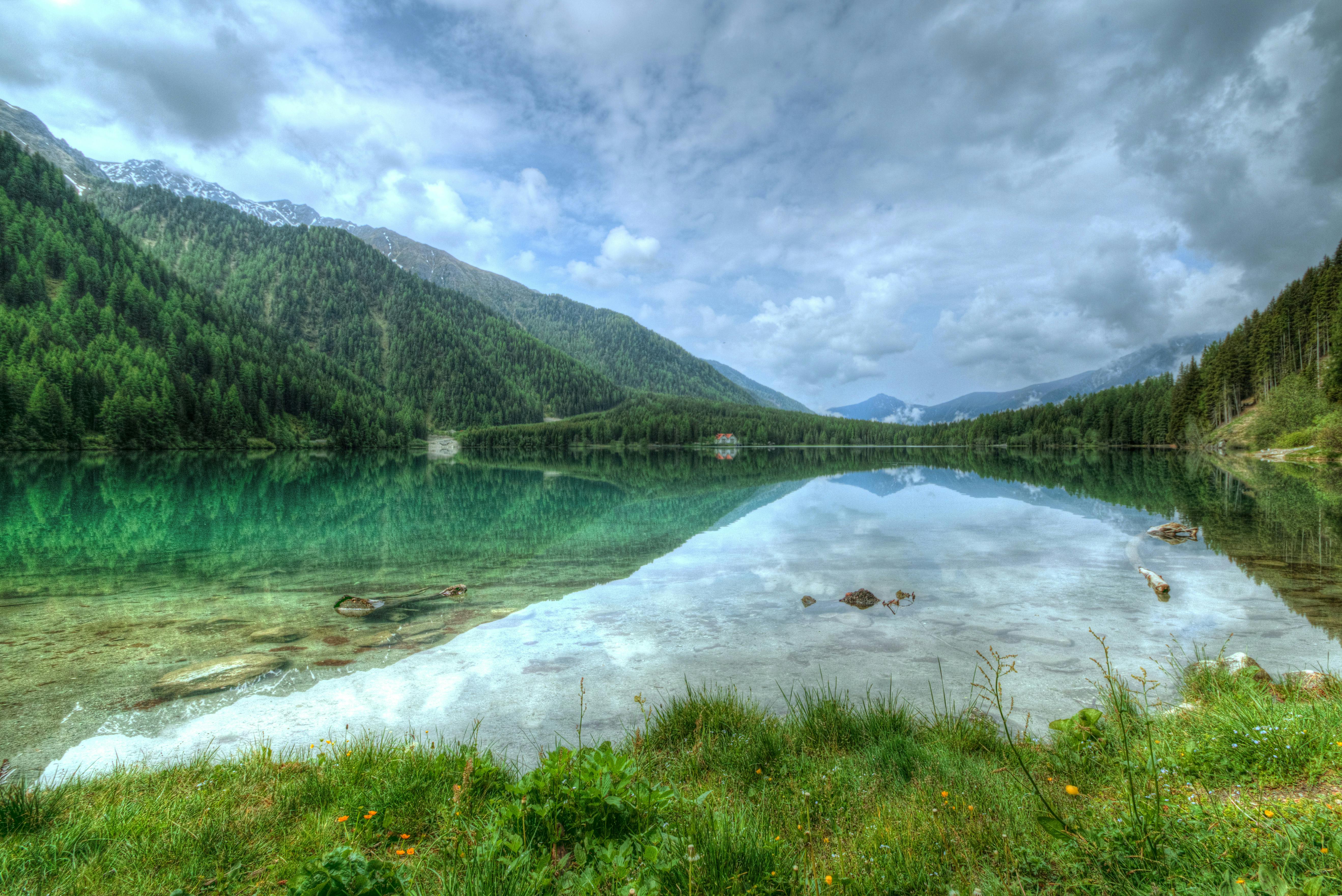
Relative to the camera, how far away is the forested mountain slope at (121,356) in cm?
9881

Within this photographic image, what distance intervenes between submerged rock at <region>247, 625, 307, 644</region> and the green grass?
20.0ft

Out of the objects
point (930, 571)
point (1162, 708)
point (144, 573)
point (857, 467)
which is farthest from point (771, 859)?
point (857, 467)

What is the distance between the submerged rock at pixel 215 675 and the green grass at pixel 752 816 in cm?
352

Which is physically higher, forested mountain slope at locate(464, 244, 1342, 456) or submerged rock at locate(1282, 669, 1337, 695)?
forested mountain slope at locate(464, 244, 1342, 456)

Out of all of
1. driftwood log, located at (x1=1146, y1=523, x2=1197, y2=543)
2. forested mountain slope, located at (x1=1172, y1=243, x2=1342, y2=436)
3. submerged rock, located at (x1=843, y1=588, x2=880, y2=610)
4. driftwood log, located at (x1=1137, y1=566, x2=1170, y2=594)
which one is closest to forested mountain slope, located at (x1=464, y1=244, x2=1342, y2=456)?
forested mountain slope, located at (x1=1172, y1=243, x2=1342, y2=436)

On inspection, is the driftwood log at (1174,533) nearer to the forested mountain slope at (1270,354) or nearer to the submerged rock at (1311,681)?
the submerged rock at (1311,681)

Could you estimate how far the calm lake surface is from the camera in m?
8.98

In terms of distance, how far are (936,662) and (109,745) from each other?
1270 cm

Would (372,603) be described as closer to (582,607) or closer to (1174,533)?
(582,607)

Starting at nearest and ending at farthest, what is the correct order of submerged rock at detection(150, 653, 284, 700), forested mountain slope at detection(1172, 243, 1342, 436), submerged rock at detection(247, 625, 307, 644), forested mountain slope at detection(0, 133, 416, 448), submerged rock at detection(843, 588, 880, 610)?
submerged rock at detection(150, 653, 284, 700) < submerged rock at detection(247, 625, 307, 644) < submerged rock at detection(843, 588, 880, 610) < forested mountain slope at detection(1172, 243, 1342, 436) < forested mountain slope at detection(0, 133, 416, 448)

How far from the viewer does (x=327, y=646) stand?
473 inches

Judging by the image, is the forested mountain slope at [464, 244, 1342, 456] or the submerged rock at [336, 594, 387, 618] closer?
the submerged rock at [336, 594, 387, 618]

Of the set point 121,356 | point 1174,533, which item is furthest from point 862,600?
point 121,356

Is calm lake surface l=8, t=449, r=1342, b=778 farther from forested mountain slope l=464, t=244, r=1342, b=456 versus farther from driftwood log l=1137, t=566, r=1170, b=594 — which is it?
forested mountain slope l=464, t=244, r=1342, b=456
